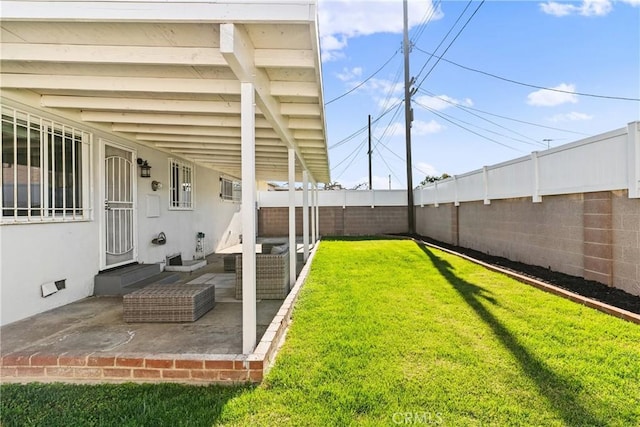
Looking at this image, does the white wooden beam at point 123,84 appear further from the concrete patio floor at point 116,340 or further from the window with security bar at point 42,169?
the concrete patio floor at point 116,340

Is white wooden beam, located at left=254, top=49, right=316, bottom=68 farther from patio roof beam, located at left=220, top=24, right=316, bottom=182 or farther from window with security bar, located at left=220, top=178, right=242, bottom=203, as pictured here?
window with security bar, located at left=220, top=178, right=242, bottom=203

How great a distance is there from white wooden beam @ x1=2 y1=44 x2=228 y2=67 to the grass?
2927 millimetres

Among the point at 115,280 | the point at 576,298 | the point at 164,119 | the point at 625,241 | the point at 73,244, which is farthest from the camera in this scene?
the point at 115,280

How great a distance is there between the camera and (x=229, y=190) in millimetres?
13031

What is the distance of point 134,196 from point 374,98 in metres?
18.6

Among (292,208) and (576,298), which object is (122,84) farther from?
(576,298)

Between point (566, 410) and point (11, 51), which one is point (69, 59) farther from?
point (566, 410)

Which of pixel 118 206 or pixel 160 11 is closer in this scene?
pixel 160 11

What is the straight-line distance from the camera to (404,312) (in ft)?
15.1

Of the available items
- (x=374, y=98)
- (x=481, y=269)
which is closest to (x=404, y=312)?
(x=481, y=269)

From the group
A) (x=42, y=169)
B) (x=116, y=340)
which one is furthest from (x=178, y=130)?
(x=116, y=340)

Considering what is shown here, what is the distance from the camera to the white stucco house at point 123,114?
2.71 m

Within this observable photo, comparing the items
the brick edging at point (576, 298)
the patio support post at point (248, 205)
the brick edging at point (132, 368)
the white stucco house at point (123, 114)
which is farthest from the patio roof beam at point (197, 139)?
the brick edging at point (576, 298)

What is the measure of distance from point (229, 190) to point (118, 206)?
6.95m
